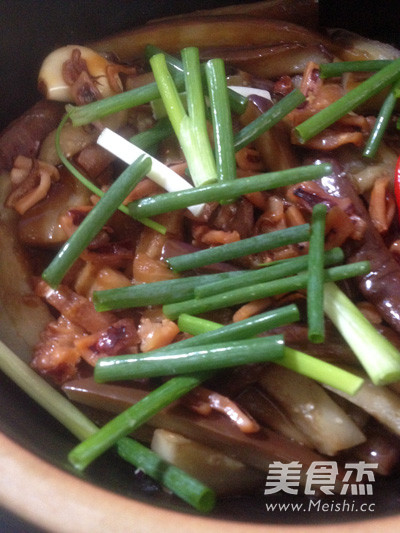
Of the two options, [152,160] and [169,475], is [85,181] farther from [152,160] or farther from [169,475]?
[169,475]

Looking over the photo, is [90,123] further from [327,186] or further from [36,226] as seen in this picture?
[327,186]

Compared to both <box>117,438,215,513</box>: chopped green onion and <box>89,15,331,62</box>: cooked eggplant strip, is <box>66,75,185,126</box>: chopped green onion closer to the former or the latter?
<box>89,15,331,62</box>: cooked eggplant strip

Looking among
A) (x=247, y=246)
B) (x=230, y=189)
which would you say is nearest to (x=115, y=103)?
(x=230, y=189)

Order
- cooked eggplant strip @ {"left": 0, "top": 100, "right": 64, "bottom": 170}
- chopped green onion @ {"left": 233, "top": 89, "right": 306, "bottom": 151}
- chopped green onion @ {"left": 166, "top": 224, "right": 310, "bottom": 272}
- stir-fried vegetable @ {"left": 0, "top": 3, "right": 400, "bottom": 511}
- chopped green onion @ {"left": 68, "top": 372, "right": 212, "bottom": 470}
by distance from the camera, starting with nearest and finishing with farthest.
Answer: chopped green onion @ {"left": 68, "top": 372, "right": 212, "bottom": 470} < stir-fried vegetable @ {"left": 0, "top": 3, "right": 400, "bottom": 511} < chopped green onion @ {"left": 166, "top": 224, "right": 310, "bottom": 272} < chopped green onion @ {"left": 233, "top": 89, "right": 306, "bottom": 151} < cooked eggplant strip @ {"left": 0, "top": 100, "right": 64, "bottom": 170}

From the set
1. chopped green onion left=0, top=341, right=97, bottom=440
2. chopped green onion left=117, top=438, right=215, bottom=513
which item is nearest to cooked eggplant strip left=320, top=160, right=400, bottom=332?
chopped green onion left=117, top=438, right=215, bottom=513

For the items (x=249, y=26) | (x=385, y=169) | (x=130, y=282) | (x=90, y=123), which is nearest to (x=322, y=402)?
(x=130, y=282)

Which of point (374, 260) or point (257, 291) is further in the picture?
point (374, 260)
